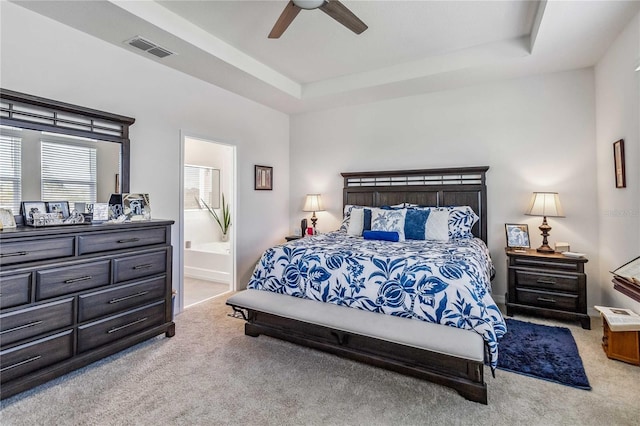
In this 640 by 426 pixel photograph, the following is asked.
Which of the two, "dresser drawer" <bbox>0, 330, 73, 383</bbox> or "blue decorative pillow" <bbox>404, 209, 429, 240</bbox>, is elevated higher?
"blue decorative pillow" <bbox>404, 209, 429, 240</bbox>

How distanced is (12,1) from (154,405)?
3064 mm

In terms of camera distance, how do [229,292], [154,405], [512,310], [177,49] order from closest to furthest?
1. [154,405]
2. [177,49]
3. [512,310]
4. [229,292]

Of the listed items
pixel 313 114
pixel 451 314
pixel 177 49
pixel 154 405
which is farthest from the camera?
pixel 313 114

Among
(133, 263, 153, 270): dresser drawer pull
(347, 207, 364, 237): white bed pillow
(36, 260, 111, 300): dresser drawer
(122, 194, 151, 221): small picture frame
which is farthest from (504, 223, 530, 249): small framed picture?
(36, 260, 111, 300): dresser drawer

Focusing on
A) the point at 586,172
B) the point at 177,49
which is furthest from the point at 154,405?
the point at 586,172

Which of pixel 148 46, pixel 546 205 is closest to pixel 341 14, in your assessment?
pixel 148 46

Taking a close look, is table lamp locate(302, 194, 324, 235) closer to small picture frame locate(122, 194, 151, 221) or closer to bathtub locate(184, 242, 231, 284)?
bathtub locate(184, 242, 231, 284)

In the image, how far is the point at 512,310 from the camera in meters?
3.42

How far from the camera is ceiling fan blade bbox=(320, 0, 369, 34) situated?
2.29 m

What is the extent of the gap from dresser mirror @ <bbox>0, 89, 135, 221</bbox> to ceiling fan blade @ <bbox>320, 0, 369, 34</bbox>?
6.83 feet

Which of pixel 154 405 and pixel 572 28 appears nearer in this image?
pixel 154 405

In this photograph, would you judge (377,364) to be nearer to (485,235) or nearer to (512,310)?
(512,310)

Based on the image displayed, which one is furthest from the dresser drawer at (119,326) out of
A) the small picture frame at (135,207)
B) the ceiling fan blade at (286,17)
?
the ceiling fan blade at (286,17)

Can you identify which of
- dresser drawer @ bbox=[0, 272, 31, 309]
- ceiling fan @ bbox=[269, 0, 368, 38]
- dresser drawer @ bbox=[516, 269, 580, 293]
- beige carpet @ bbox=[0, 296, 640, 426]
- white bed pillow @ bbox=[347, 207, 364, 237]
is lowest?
beige carpet @ bbox=[0, 296, 640, 426]
